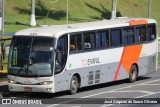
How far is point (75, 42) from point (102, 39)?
216cm

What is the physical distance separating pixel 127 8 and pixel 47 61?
46.5m

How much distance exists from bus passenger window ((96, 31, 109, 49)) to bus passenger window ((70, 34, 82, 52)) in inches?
52.5

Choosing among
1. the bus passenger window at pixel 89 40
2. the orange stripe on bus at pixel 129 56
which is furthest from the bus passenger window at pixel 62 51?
the orange stripe on bus at pixel 129 56

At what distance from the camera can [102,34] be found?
24953 mm

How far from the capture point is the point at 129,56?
26703 mm

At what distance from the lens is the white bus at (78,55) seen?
21.6 m

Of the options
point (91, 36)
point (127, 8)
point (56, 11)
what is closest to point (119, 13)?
point (127, 8)

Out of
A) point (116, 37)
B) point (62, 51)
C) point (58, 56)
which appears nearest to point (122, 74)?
point (116, 37)

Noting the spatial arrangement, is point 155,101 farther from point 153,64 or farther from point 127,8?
point 127,8

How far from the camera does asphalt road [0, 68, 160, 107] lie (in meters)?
20.1

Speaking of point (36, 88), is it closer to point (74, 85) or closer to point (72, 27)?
point (74, 85)

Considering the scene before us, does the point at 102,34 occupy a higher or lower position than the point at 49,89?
higher

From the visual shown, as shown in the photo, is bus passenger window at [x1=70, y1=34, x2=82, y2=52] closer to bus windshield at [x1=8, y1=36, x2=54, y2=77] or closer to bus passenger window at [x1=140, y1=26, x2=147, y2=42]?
A: bus windshield at [x1=8, y1=36, x2=54, y2=77]

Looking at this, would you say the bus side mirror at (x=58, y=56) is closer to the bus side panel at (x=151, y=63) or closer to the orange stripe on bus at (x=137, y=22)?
the orange stripe on bus at (x=137, y=22)
